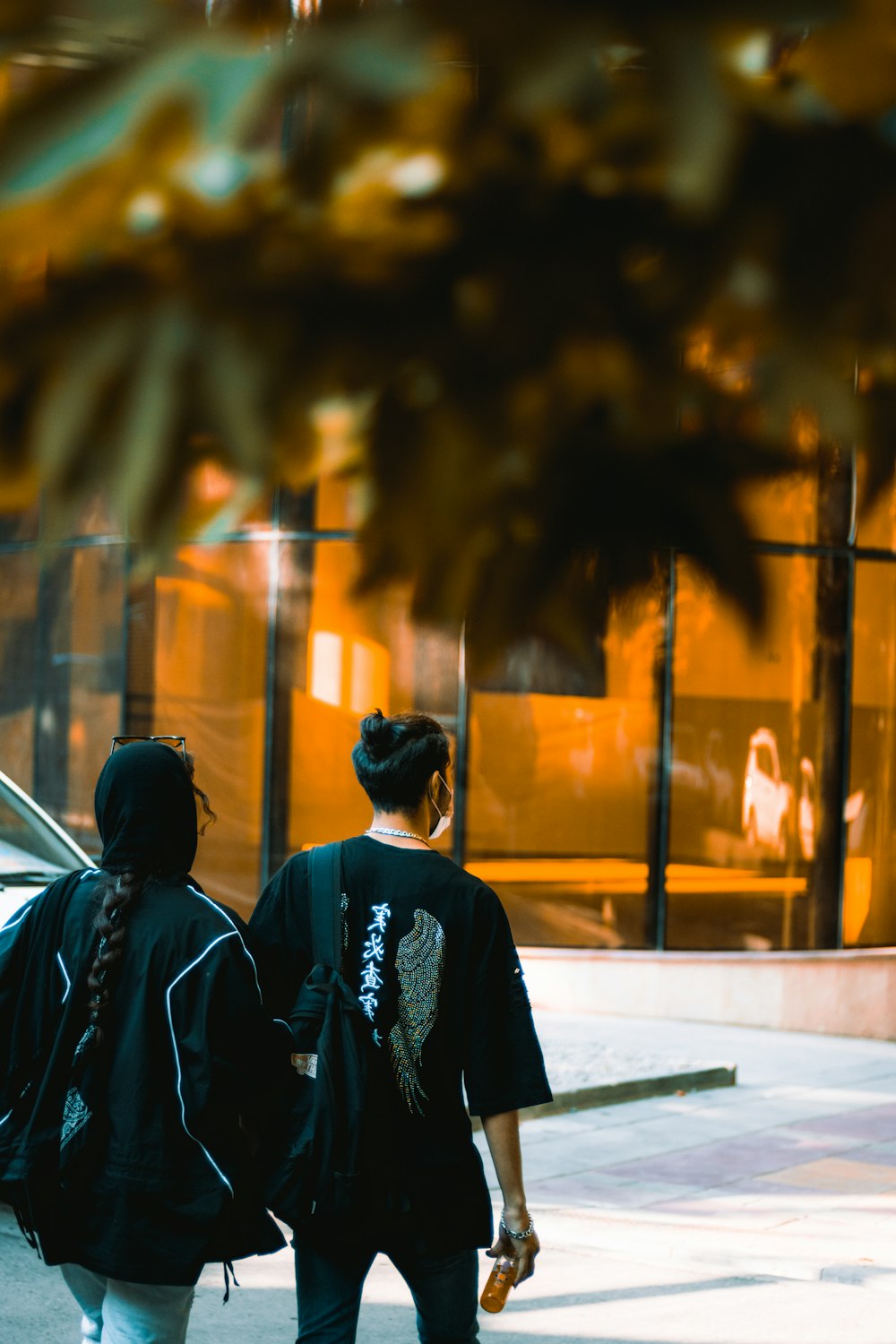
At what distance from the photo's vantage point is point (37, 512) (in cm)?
103

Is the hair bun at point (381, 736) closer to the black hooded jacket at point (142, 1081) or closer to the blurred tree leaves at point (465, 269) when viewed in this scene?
the black hooded jacket at point (142, 1081)

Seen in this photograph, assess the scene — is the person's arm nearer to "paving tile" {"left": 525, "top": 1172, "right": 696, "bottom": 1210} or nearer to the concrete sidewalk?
the concrete sidewalk

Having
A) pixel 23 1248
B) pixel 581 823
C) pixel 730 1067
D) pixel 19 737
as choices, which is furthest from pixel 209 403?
pixel 19 737

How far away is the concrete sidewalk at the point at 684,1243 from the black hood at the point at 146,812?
1.04m

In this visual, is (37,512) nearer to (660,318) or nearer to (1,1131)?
(660,318)

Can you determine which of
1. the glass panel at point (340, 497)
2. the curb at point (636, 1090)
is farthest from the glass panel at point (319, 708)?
the glass panel at point (340, 497)

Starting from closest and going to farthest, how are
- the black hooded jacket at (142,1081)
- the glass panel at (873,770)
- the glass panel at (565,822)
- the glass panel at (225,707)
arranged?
1. the black hooded jacket at (142,1081)
2. the glass panel at (565,822)
3. the glass panel at (873,770)
4. the glass panel at (225,707)

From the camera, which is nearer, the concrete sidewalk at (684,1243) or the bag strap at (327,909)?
the bag strap at (327,909)

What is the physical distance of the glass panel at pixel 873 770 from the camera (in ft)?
46.1

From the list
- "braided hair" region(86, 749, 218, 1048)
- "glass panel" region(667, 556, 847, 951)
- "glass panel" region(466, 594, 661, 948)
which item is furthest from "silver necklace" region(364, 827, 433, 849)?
"glass panel" region(667, 556, 847, 951)

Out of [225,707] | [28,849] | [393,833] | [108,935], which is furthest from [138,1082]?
[225,707]

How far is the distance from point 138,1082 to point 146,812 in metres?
0.63

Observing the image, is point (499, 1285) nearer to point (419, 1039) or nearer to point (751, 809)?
point (419, 1039)

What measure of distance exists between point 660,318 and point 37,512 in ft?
1.32
